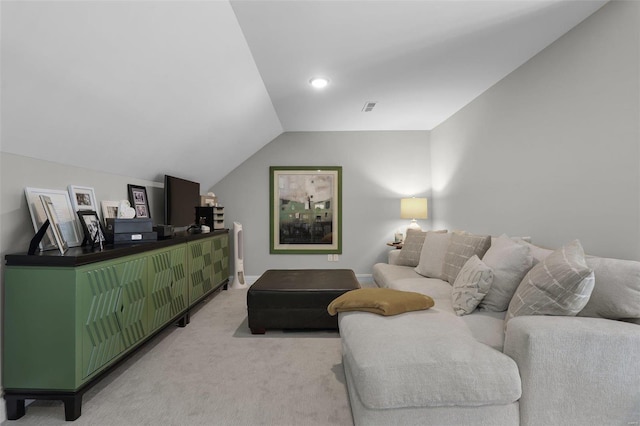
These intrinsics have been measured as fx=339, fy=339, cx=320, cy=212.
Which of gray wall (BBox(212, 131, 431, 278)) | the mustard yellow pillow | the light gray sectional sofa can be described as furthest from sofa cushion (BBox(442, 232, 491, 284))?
gray wall (BBox(212, 131, 431, 278))

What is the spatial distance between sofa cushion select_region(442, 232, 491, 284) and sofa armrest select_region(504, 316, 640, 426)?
131 cm

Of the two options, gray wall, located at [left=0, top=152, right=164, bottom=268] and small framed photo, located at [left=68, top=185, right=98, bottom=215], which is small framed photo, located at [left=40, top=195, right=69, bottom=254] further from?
small framed photo, located at [left=68, top=185, right=98, bottom=215]

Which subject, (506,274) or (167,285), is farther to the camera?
(167,285)

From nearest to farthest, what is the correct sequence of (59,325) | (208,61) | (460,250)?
(59,325)
(208,61)
(460,250)

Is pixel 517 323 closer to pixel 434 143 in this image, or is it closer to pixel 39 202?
pixel 39 202

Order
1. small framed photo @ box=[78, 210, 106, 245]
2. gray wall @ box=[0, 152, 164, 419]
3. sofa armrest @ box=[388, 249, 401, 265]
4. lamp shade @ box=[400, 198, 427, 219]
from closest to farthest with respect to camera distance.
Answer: gray wall @ box=[0, 152, 164, 419], small framed photo @ box=[78, 210, 106, 245], sofa armrest @ box=[388, 249, 401, 265], lamp shade @ box=[400, 198, 427, 219]

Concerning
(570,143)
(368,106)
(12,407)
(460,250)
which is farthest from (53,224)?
(570,143)

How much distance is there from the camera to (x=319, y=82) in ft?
11.0

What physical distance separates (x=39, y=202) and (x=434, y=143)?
4.78 m

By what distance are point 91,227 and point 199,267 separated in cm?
150

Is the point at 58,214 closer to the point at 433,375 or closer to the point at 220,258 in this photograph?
the point at 220,258

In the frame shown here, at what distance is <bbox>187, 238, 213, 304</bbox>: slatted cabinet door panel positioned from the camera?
358 centimetres

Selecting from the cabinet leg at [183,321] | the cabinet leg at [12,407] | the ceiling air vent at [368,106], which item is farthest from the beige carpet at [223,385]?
the ceiling air vent at [368,106]

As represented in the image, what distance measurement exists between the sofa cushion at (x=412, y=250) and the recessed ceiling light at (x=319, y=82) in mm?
2091
